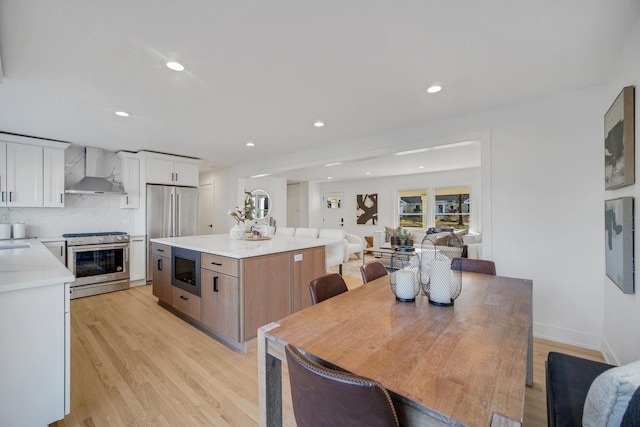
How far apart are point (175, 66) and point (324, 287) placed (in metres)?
1.98

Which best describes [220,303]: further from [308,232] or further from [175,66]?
[308,232]

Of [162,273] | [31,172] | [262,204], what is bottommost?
[162,273]

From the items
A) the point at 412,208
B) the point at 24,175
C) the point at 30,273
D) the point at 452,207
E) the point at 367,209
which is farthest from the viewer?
the point at 367,209

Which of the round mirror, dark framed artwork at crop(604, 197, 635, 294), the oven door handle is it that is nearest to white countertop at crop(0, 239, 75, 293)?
the oven door handle

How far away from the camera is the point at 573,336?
2.49 metres

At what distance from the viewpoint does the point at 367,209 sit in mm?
8852

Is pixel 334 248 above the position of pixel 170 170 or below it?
below

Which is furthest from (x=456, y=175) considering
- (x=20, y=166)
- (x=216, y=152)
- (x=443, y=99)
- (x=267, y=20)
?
(x=20, y=166)

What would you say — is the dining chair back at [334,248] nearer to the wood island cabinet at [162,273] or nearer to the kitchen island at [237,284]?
the kitchen island at [237,284]

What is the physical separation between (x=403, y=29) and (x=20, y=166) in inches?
202

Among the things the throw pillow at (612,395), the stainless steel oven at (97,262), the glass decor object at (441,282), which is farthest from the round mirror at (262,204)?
the throw pillow at (612,395)

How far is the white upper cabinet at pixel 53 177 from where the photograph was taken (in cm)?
390

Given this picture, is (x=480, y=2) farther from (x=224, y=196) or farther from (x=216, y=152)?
(x=224, y=196)

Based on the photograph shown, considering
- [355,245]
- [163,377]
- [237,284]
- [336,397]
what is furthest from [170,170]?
[336,397]
